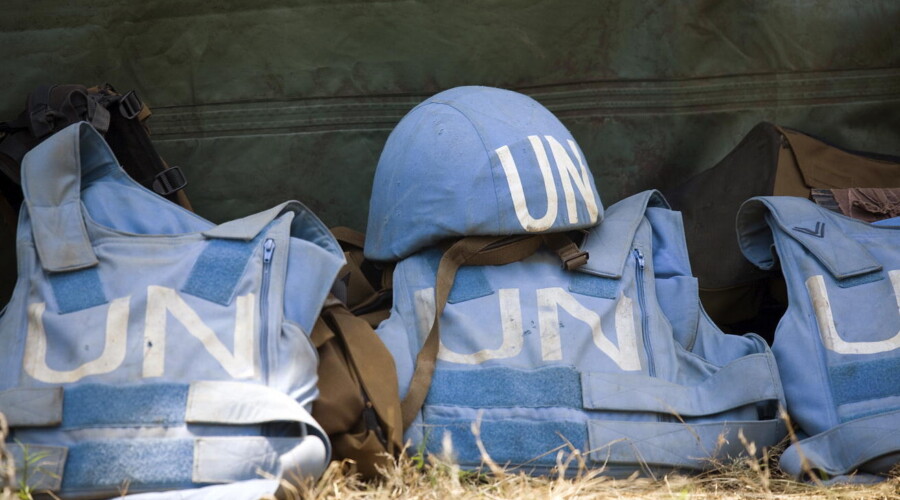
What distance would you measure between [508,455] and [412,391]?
25cm

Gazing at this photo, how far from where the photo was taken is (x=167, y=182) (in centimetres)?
256

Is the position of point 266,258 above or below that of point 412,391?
above

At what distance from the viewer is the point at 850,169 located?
9.73 feet

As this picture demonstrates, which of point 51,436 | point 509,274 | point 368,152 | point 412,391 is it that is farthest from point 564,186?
point 51,436

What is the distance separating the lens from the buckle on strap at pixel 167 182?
8.38 ft

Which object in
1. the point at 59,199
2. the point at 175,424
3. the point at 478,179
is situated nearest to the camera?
the point at 175,424

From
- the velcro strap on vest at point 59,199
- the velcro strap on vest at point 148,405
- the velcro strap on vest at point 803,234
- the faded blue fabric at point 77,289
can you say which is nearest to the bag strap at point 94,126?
the velcro strap on vest at point 59,199

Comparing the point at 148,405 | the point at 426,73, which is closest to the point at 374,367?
the point at 148,405

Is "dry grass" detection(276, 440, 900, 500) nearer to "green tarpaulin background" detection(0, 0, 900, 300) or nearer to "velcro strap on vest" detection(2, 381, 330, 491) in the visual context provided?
"velcro strap on vest" detection(2, 381, 330, 491)

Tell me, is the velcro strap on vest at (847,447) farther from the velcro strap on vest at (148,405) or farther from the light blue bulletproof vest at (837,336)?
the velcro strap on vest at (148,405)

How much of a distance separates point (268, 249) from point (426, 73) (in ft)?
4.11

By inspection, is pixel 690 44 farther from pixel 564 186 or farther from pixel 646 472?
pixel 646 472

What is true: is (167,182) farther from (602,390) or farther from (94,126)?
(602,390)

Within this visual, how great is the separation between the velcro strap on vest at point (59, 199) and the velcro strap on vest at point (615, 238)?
114 cm
